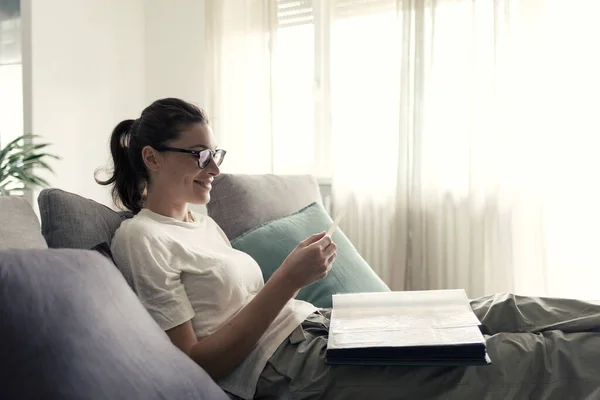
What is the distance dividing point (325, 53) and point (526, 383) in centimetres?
255

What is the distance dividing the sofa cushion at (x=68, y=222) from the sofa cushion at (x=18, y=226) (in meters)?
0.09

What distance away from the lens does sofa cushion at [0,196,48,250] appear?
3.61 feet

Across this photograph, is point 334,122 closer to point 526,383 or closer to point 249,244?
point 249,244

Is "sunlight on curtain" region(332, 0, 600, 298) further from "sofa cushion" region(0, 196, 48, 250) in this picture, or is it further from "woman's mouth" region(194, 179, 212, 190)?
"sofa cushion" region(0, 196, 48, 250)

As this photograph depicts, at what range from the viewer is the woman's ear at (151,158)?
1455 mm

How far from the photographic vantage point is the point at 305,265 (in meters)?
1.21

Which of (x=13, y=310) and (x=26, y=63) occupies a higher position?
(x=26, y=63)

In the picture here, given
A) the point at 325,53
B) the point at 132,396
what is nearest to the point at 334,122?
the point at 325,53

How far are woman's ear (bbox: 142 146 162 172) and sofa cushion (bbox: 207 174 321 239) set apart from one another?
510 millimetres

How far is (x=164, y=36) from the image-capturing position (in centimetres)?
372

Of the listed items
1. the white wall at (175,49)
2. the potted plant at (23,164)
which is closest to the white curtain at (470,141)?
the white wall at (175,49)

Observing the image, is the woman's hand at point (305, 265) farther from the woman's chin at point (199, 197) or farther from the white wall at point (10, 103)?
the white wall at point (10, 103)

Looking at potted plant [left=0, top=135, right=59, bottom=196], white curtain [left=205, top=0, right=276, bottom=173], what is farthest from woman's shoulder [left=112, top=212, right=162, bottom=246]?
white curtain [left=205, top=0, right=276, bottom=173]

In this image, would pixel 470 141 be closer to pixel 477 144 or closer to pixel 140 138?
pixel 477 144
